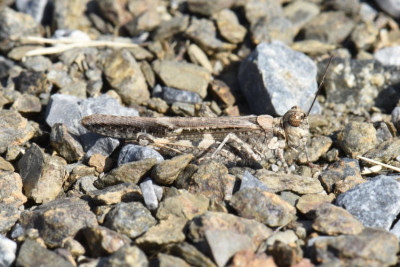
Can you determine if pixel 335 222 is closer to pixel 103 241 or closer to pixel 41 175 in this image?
pixel 103 241

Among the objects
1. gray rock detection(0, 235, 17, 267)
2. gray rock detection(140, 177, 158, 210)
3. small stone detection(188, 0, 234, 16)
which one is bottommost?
gray rock detection(0, 235, 17, 267)

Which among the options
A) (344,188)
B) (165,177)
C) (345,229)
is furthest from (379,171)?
(165,177)

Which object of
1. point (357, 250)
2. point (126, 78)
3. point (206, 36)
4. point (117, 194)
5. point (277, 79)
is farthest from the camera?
point (206, 36)

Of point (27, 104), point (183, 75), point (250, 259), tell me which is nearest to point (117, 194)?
point (250, 259)

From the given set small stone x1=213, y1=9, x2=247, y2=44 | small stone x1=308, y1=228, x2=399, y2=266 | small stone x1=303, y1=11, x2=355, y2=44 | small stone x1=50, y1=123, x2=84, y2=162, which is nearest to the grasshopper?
small stone x1=50, y1=123, x2=84, y2=162

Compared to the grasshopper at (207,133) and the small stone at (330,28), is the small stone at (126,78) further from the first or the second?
the small stone at (330,28)

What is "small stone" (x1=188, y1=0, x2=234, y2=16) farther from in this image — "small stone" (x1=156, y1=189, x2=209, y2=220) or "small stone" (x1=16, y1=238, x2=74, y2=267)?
"small stone" (x1=16, y1=238, x2=74, y2=267)

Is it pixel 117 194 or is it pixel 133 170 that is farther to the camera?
pixel 133 170

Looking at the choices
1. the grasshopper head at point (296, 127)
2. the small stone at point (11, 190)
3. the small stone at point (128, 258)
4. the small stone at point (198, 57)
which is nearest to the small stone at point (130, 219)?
the small stone at point (128, 258)

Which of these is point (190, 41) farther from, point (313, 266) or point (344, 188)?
point (313, 266)
